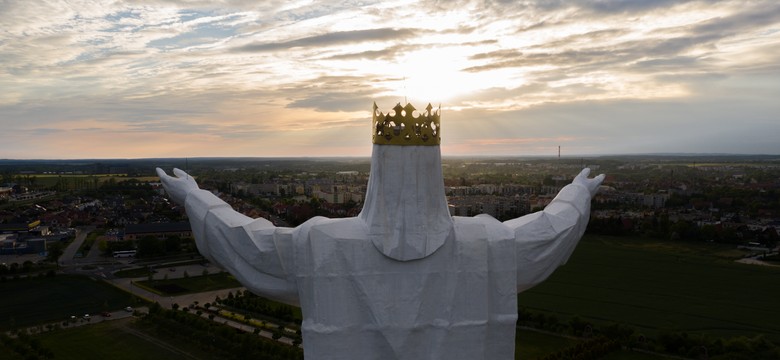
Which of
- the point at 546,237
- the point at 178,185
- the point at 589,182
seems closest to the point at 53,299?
the point at 178,185

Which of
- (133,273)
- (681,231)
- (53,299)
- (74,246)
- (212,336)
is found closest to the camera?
(212,336)

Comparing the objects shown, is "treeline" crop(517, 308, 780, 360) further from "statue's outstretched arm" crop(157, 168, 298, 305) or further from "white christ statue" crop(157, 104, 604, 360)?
"statue's outstretched arm" crop(157, 168, 298, 305)

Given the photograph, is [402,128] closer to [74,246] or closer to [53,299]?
[53,299]

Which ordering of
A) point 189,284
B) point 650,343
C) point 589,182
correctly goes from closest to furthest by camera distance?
point 589,182, point 650,343, point 189,284

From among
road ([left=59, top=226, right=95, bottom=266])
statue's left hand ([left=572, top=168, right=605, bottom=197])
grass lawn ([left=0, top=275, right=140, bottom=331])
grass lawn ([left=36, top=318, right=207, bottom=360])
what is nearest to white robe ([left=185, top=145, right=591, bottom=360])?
statue's left hand ([left=572, top=168, right=605, bottom=197])

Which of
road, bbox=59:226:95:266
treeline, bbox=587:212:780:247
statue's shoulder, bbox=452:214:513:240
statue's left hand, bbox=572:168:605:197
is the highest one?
statue's left hand, bbox=572:168:605:197

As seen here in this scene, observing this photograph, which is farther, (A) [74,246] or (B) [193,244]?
(A) [74,246]

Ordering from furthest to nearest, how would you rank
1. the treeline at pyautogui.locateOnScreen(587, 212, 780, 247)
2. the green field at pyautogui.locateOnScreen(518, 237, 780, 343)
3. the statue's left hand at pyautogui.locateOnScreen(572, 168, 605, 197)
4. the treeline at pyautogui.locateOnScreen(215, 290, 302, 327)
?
1. the treeline at pyautogui.locateOnScreen(587, 212, 780, 247)
2. the green field at pyautogui.locateOnScreen(518, 237, 780, 343)
3. the treeline at pyautogui.locateOnScreen(215, 290, 302, 327)
4. the statue's left hand at pyautogui.locateOnScreen(572, 168, 605, 197)

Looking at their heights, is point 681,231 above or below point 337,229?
below
